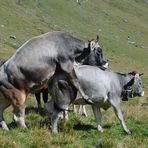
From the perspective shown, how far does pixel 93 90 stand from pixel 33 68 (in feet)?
5.67

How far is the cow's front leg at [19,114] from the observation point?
1250cm

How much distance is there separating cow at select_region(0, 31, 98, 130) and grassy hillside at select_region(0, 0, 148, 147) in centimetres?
87

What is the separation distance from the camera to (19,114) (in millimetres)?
12594

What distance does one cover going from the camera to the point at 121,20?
103m

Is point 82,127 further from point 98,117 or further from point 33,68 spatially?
point 33,68

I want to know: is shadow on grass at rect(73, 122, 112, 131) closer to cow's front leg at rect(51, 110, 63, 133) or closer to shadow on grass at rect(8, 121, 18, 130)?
cow's front leg at rect(51, 110, 63, 133)

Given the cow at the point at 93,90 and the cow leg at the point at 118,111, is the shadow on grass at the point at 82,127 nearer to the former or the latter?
the cow at the point at 93,90

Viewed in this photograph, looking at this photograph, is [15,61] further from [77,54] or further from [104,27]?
[104,27]

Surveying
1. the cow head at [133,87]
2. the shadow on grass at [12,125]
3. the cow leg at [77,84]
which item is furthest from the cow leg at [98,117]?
the shadow on grass at [12,125]

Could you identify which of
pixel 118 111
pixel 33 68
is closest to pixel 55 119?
pixel 33 68

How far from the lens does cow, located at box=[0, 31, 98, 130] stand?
12461mm

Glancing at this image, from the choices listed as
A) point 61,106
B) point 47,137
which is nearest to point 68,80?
point 61,106

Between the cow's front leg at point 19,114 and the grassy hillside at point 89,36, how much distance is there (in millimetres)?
273

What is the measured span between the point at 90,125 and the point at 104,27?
77666 millimetres
